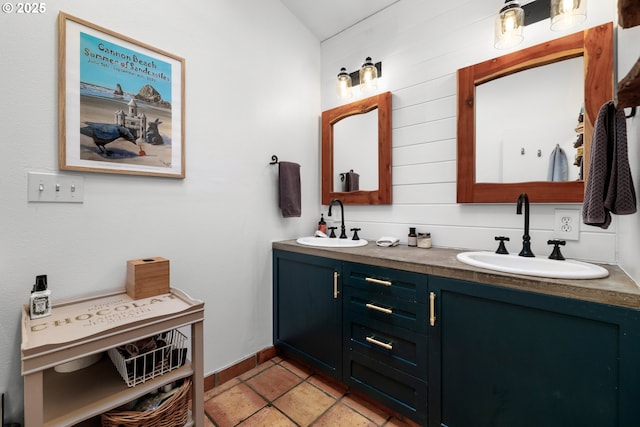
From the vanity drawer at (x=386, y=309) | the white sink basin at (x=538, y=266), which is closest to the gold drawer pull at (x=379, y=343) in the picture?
the vanity drawer at (x=386, y=309)

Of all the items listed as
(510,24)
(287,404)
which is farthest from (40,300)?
(510,24)

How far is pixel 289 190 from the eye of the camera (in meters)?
2.16

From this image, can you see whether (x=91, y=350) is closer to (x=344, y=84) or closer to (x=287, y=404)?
(x=287, y=404)

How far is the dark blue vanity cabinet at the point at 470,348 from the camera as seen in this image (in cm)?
95

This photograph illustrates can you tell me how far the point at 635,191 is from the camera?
40.6 inches

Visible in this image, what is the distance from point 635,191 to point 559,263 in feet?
1.44

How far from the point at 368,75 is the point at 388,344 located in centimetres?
187

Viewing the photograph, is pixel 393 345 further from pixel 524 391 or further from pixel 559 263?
pixel 559 263

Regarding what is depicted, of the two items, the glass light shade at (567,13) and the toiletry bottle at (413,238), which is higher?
the glass light shade at (567,13)

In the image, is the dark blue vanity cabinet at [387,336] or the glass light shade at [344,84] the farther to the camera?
the glass light shade at [344,84]

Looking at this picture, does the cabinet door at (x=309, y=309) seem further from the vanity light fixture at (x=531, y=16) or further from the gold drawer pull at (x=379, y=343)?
the vanity light fixture at (x=531, y=16)

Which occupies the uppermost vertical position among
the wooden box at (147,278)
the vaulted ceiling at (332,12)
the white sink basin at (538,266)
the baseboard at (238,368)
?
the vaulted ceiling at (332,12)

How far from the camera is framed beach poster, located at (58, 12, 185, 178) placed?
1274mm

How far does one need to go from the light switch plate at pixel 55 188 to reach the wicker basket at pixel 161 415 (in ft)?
3.08
